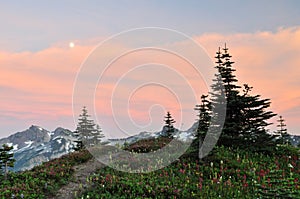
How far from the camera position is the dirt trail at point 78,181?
612 inches

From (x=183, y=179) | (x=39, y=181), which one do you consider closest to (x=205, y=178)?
(x=183, y=179)

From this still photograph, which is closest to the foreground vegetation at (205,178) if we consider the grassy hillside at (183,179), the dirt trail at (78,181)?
the grassy hillside at (183,179)

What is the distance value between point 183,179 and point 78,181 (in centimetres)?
554

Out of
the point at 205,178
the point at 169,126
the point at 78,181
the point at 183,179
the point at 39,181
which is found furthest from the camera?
the point at 169,126

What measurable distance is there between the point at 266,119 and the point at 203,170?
7.89 m

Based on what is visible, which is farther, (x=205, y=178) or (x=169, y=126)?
(x=169, y=126)

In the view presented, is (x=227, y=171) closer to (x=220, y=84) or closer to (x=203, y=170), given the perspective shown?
(x=203, y=170)

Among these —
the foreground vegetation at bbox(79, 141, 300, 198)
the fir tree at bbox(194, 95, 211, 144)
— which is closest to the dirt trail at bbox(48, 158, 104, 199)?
the foreground vegetation at bbox(79, 141, 300, 198)

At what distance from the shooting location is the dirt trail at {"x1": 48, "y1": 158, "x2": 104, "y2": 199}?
15539mm

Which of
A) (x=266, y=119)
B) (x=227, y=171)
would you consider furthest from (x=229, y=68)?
(x=227, y=171)

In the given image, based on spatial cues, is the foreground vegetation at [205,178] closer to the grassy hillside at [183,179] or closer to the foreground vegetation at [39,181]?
the grassy hillside at [183,179]

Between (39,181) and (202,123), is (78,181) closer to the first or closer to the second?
(39,181)

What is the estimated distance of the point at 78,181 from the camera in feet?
56.2

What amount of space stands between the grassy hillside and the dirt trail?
303mm
